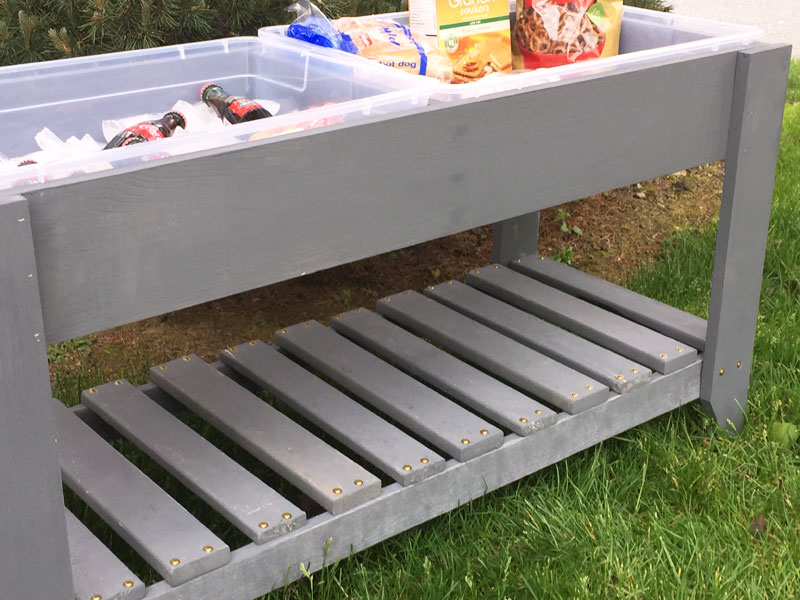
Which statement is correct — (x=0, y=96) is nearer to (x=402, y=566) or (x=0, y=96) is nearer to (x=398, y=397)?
(x=398, y=397)

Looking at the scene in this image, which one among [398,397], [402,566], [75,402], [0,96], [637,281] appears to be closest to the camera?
[0,96]

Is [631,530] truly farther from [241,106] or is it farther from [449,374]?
[241,106]

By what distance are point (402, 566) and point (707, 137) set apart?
0.91 meters

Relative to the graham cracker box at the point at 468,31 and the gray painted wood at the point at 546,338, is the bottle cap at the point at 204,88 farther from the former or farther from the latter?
the gray painted wood at the point at 546,338

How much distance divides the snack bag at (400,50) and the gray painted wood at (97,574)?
87 cm

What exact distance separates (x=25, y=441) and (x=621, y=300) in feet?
4.83

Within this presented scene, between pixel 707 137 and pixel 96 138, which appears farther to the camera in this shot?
pixel 707 137

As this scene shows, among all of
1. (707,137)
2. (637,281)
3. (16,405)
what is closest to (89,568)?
(16,405)

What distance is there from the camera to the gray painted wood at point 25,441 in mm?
1057

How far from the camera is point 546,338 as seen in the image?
6.84 ft

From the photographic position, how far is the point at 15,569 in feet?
3.93

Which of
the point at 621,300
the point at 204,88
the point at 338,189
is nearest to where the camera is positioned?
the point at 338,189

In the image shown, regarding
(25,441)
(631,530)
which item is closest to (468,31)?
(631,530)

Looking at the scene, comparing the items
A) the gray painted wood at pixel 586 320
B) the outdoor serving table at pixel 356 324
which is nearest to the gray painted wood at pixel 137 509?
the outdoor serving table at pixel 356 324
